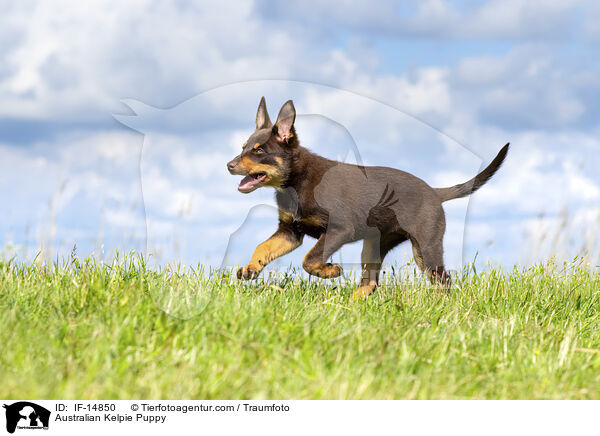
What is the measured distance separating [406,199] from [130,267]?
2.47 metres

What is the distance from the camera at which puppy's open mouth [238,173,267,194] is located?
4.59m

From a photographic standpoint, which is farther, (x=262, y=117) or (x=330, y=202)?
(x=330, y=202)

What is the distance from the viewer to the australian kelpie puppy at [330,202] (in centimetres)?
474

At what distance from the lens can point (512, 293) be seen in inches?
236

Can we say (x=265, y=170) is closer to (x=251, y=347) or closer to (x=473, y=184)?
(x=251, y=347)

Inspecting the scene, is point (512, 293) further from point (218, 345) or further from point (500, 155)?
point (218, 345)

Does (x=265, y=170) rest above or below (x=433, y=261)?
above

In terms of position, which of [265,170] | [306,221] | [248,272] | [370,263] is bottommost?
[248,272]

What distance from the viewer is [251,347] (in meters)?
3.52

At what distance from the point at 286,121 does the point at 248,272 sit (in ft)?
4.54
